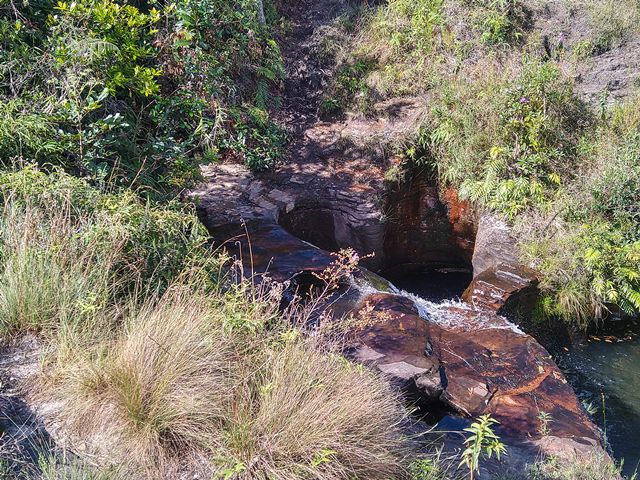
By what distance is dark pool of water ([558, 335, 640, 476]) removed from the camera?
4742 mm

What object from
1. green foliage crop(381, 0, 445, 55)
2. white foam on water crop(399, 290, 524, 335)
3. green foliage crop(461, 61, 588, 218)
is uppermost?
green foliage crop(381, 0, 445, 55)

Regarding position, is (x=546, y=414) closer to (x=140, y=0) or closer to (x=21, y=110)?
(x=21, y=110)

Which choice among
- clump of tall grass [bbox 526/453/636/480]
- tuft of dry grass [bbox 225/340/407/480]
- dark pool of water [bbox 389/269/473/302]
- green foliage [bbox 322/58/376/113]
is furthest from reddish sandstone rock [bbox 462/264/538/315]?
green foliage [bbox 322/58/376/113]

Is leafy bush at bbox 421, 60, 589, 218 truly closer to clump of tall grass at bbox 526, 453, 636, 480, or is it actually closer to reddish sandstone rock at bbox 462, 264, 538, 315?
reddish sandstone rock at bbox 462, 264, 538, 315

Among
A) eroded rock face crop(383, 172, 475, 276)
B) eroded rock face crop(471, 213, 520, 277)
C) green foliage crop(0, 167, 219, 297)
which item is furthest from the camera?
eroded rock face crop(383, 172, 475, 276)

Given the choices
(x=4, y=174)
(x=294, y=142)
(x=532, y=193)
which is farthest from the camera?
(x=294, y=142)

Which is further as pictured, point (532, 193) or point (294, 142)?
point (294, 142)

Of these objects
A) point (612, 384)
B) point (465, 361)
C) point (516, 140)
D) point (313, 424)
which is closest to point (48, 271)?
point (313, 424)

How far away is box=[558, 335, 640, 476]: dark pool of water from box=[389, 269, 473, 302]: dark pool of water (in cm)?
178

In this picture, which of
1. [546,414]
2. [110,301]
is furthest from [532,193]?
[110,301]

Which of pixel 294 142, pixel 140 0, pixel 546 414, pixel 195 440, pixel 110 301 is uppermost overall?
pixel 140 0

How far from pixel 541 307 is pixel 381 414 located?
3.95 meters

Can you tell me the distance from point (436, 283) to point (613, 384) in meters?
2.69

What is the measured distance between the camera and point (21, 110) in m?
4.48
